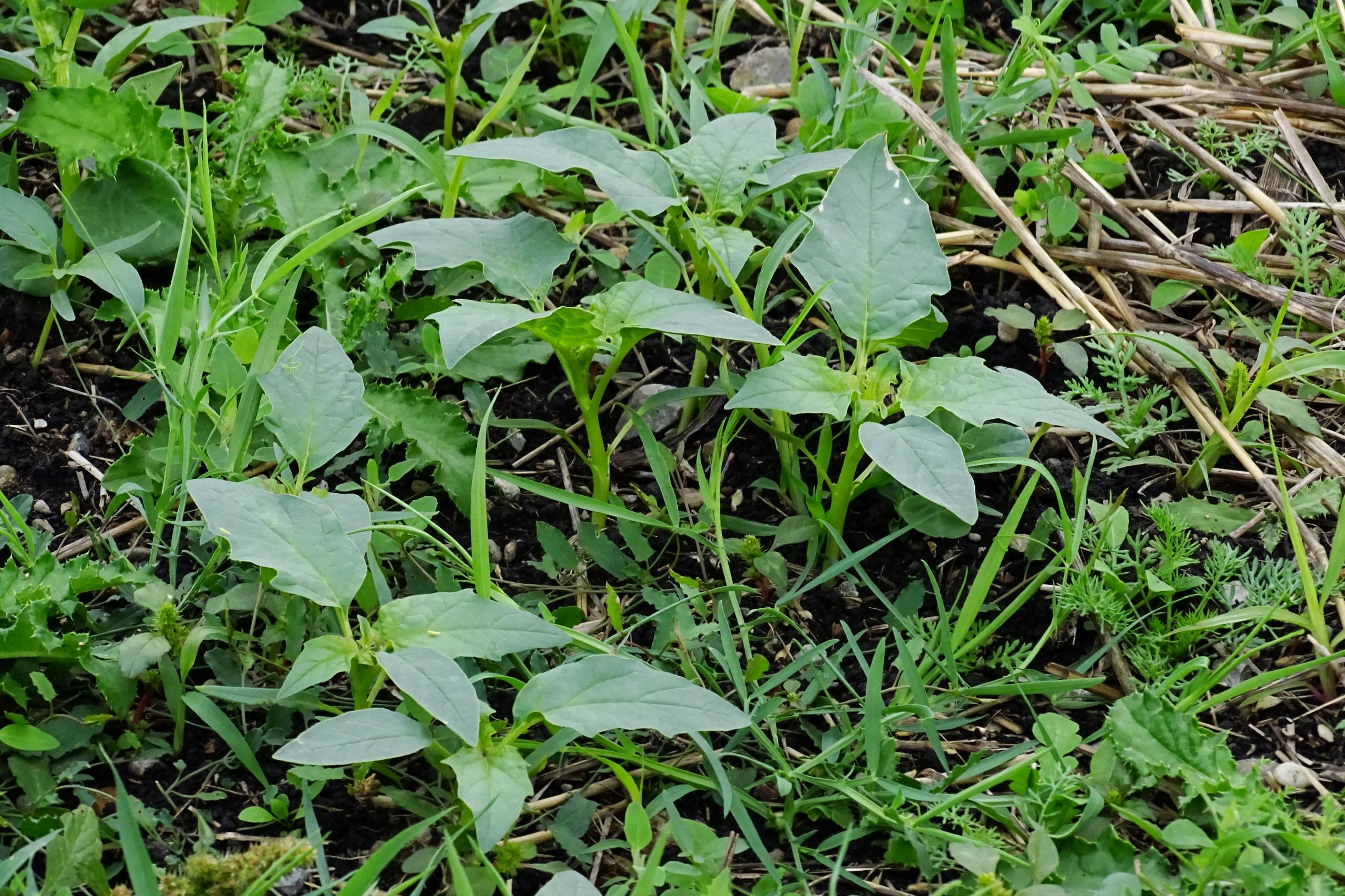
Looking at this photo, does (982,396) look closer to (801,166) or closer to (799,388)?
(799,388)

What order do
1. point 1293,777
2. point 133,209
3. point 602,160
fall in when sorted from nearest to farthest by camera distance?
point 1293,777 < point 602,160 < point 133,209

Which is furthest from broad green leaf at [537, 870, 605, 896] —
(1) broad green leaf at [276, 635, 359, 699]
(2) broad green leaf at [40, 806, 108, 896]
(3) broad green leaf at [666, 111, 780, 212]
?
(3) broad green leaf at [666, 111, 780, 212]

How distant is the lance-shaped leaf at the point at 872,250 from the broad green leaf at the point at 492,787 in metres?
0.87

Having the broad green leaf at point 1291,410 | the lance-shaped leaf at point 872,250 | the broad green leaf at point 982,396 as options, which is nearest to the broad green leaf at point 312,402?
the lance-shaped leaf at point 872,250

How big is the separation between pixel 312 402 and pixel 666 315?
55 centimetres

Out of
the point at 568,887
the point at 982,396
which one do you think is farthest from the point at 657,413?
the point at 568,887

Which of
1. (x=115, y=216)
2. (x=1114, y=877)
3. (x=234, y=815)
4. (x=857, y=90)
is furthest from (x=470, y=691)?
(x=857, y=90)

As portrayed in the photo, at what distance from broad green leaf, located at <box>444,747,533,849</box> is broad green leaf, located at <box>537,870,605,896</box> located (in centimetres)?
8

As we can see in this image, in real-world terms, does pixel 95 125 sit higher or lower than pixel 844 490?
higher

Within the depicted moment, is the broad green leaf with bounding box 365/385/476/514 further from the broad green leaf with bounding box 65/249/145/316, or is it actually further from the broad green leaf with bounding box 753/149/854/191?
the broad green leaf with bounding box 753/149/854/191

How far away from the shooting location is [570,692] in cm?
153

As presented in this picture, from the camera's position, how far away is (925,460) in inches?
66.2

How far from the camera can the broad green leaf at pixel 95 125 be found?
2.14 m

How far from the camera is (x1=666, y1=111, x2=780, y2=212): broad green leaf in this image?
206cm
